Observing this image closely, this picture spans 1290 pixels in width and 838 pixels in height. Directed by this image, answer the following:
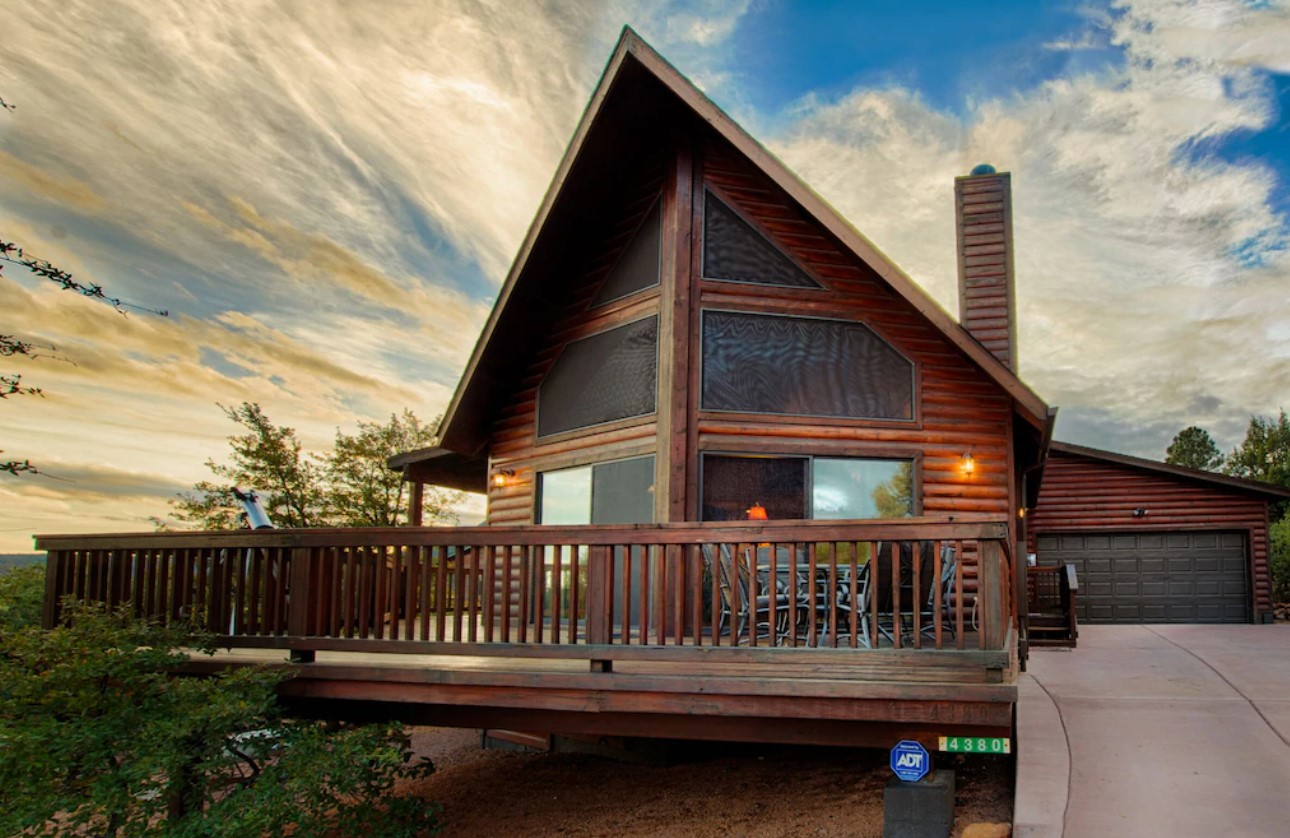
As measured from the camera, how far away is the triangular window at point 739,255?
926cm

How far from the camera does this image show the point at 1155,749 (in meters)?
5.81

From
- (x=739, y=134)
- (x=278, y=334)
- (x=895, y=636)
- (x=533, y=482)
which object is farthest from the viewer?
(x=278, y=334)

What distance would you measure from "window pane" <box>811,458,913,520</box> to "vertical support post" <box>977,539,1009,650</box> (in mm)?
4109

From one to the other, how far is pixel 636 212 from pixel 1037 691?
629 cm

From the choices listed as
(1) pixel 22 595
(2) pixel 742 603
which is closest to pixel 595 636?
(2) pixel 742 603

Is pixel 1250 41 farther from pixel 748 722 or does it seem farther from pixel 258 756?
pixel 258 756

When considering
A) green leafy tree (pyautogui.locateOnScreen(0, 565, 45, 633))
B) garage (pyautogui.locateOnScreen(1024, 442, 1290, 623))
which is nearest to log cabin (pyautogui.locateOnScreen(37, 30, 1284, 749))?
green leafy tree (pyautogui.locateOnScreen(0, 565, 45, 633))

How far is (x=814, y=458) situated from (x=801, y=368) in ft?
3.05

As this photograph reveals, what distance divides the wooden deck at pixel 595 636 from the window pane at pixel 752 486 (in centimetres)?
156

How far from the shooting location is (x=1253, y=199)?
58.2ft

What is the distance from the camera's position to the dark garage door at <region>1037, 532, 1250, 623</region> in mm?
17750

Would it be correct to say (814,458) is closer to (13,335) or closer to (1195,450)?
(13,335)

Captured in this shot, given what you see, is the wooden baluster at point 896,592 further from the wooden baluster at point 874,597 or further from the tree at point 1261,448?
the tree at point 1261,448

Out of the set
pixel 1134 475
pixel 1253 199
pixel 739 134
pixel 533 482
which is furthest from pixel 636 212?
pixel 1253 199
